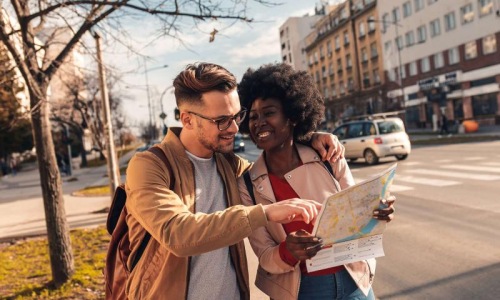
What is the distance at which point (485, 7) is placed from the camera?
3306 cm

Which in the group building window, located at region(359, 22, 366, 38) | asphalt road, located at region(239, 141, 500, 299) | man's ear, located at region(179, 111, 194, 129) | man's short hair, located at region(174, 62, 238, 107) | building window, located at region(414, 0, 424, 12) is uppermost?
building window, located at region(359, 22, 366, 38)

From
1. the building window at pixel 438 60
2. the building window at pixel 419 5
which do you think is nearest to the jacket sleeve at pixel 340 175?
the building window at pixel 438 60

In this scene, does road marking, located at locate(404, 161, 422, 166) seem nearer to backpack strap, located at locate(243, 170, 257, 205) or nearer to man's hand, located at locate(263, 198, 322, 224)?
backpack strap, located at locate(243, 170, 257, 205)

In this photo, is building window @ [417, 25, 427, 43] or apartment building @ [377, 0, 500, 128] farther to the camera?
building window @ [417, 25, 427, 43]

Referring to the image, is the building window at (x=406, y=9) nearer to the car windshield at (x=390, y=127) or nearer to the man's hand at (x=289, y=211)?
the car windshield at (x=390, y=127)

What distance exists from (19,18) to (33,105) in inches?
37.5

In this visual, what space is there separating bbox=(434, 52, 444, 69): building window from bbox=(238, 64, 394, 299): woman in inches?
1587

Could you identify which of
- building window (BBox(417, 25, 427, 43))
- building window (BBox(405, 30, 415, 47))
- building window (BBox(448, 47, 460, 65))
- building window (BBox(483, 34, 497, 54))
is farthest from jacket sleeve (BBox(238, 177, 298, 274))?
building window (BBox(405, 30, 415, 47))

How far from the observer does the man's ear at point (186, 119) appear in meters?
1.88

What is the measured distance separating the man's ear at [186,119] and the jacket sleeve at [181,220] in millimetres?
301

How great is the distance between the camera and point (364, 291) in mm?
2123

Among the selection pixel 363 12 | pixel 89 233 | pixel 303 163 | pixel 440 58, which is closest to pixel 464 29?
pixel 440 58

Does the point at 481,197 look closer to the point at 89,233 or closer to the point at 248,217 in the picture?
the point at 89,233

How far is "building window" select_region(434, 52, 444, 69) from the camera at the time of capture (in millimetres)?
38688
